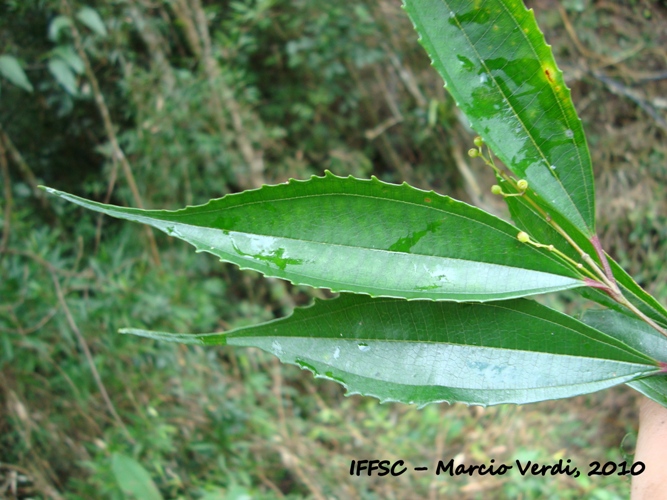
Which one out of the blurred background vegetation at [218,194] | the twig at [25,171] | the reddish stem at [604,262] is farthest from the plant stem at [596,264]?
the twig at [25,171]

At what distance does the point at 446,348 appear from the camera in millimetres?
552

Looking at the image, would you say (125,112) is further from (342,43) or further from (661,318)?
(661,318)

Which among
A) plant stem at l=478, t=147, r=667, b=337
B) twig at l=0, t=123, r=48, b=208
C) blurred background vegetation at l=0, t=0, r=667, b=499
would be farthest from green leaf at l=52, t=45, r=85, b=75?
plant stem at l=478, t=147, r=667, b=337

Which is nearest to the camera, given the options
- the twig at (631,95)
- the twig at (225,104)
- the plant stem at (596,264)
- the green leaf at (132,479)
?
the plant stem at (596,264)

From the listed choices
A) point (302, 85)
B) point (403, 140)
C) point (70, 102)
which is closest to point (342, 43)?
point (302, 85)

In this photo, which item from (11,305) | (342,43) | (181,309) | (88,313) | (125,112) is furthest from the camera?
(342,43)

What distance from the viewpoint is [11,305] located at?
1443mm

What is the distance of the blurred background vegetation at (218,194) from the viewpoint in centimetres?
156

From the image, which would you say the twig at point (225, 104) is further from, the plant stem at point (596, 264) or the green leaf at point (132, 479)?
the plant stem at point (596, 264)

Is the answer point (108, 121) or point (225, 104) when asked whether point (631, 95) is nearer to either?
point (225, 104)

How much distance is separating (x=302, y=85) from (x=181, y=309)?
1.45 meters

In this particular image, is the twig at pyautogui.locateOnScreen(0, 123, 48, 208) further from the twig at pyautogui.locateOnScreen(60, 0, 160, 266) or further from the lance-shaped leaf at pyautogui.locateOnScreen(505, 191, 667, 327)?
the lance-shaped leaf at pyautogui.locateOnScreen(505, 191, 667, 327)

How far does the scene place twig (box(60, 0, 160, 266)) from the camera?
1662 mm

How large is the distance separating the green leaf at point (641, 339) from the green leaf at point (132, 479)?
114cm
